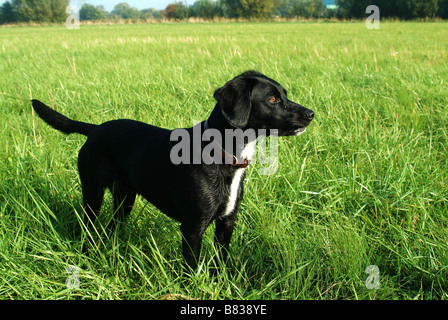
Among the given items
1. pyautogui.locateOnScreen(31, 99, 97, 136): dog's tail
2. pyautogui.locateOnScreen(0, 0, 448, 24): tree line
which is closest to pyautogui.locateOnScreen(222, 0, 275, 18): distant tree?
pyautogui.locateOnScreen(0, 0, 448, 24): tree line

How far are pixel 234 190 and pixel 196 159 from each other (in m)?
0.26

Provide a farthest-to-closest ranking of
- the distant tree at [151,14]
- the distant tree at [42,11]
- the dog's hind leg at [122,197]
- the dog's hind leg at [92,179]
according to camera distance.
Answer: the distant tree at [151,14], the distant tree at [42,11], the dog's hind leg at [122,197], the dog's hind leg at [92,179]

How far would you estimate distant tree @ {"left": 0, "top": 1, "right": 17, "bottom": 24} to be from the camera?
226 ft

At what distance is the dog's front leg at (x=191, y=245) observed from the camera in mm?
1732

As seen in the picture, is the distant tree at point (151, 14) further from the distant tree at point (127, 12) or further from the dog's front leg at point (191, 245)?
the dog's front leg at point (191, 245)

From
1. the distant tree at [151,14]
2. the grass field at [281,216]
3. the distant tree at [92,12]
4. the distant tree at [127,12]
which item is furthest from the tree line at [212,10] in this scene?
the grass field at [281,216]

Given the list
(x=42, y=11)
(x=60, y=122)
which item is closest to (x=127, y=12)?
(x=42, y=11)

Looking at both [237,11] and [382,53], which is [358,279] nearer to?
[382,53]

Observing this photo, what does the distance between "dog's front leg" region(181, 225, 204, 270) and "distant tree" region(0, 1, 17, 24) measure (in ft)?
273

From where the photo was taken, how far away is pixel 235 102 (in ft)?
5.41

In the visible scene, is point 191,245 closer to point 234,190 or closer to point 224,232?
point 224,232
